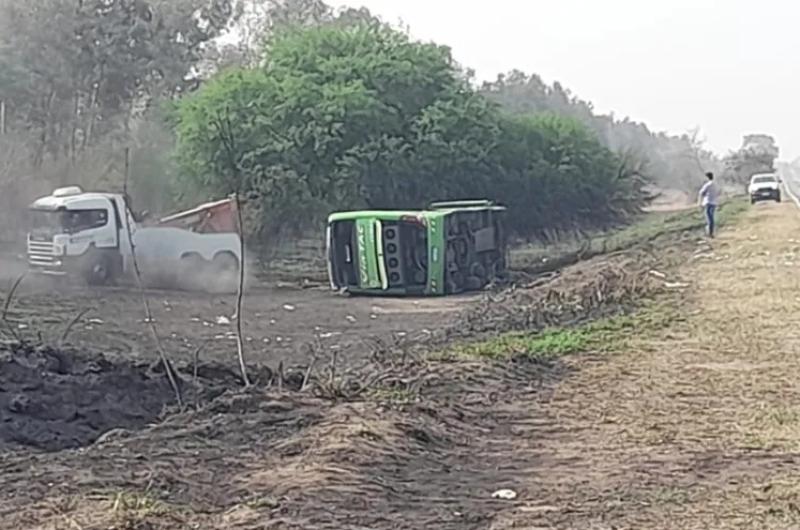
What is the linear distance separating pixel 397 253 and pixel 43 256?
8.11m

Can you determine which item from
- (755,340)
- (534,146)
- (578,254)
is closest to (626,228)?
(534,146)

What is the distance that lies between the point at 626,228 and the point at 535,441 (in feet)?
145

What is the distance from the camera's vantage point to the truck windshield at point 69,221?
112ft

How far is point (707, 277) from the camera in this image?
25891mm

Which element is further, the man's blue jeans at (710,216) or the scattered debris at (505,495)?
the man's blue jeans at (710,216)

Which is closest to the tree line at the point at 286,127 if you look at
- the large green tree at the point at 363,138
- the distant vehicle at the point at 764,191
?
the large green tree at the point at 363,138

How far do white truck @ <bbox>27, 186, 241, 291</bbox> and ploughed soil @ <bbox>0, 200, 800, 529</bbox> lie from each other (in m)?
13.9

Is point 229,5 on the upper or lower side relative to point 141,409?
upper

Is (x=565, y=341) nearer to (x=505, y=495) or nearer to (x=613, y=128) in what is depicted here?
(x=505, y=495)

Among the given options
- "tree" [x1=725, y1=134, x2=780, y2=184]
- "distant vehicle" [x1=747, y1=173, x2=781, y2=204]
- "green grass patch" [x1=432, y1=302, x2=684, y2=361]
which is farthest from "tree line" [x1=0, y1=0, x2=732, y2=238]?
"tree" [x1=725, y1=134, x2=780, y2=184]

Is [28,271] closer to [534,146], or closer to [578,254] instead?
[578,254]

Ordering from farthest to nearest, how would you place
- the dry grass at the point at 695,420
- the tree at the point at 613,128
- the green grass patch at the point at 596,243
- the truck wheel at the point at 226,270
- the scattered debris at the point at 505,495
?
the tree at the point at 613,128
the green grass patch at the point at 596,243
the truck wheel at the point at 226,270
the scattered debris at the point at 505,495
the dry grass at the point at 695,420

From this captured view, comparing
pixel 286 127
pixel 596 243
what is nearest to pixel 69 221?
pixel 286 127

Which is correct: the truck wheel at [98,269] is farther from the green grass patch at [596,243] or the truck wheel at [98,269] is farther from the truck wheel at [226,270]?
the green grass patch at [596,243]
